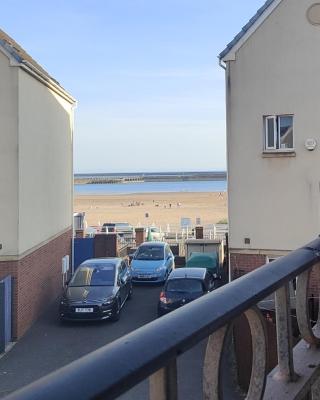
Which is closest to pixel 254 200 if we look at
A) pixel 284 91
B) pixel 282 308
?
pixel 284 91

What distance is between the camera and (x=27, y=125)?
50.5ft

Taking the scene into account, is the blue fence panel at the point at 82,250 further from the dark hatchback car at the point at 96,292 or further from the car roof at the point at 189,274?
the car roof at the point at 189,274

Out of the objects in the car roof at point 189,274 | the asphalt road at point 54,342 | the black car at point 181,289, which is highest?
the car roof at point 189,274

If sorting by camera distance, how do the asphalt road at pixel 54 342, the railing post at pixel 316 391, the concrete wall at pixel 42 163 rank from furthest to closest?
1. the concrete wall at pixel 42 163
2. the asphalt road at pixel 54 342
3. the railing post at pixel 316 391

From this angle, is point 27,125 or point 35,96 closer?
point 27,125

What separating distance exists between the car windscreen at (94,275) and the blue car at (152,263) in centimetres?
423

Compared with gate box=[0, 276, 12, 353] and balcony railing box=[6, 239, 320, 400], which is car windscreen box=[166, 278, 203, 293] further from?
balcony railing box=[6, 239, 320, 400]

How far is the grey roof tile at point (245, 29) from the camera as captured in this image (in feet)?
44.8

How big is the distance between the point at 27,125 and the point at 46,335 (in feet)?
19.5

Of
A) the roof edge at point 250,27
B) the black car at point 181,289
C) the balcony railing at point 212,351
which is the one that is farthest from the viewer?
the black car at point 181,289

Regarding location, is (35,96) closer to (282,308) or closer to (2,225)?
(2,225)

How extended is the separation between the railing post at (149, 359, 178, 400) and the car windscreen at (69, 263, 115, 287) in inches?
605

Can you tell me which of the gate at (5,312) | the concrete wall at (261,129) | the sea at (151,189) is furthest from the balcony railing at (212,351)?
the sea at (151,189)

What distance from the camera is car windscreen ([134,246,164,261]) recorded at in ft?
74.8
